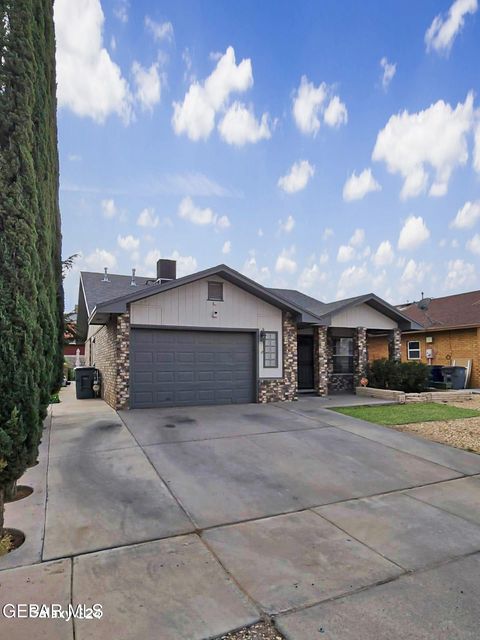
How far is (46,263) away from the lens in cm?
387

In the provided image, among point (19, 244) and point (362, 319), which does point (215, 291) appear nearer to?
point (362, 319)

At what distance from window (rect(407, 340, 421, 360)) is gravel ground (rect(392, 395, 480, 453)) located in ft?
36.4

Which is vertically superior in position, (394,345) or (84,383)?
(394,345)

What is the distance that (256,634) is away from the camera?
8.13ft

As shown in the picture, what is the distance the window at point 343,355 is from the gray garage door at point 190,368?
195 inches

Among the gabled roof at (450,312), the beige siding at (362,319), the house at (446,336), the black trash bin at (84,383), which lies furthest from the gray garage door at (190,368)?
the gabled roof at (450,312)

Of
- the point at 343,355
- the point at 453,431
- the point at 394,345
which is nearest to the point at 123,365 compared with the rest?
the point at 453,431

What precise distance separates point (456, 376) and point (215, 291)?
1165 cm

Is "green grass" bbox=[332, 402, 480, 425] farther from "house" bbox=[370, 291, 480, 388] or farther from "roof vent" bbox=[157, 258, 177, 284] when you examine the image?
"roof vent" bbox=[157, 258, 177, 284]

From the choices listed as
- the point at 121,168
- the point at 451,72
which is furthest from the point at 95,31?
the point at 451,72

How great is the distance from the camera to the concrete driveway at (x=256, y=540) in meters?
2.63

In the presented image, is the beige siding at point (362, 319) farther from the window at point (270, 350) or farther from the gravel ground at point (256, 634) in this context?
the gravel ground at point (256, 634)

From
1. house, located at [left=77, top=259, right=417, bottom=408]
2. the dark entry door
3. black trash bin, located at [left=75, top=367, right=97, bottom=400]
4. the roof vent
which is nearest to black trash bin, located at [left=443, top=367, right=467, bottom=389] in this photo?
house, located at [left=77, top=259, right=417, bottom=408]

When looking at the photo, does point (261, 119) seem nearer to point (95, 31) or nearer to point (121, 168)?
point (121, 168)
